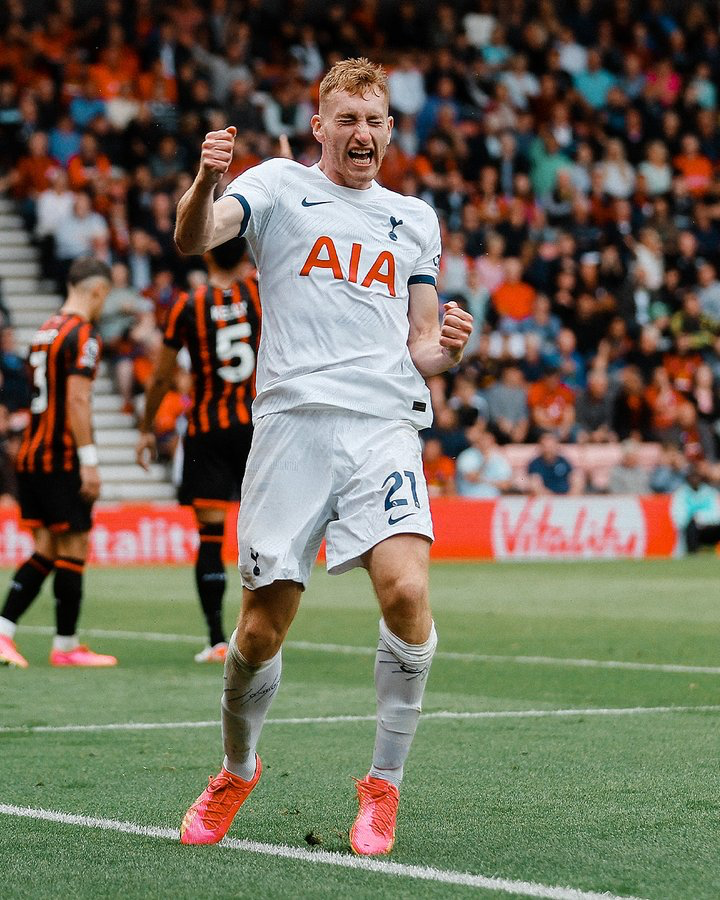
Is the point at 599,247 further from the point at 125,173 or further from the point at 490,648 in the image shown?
the point at 490,648

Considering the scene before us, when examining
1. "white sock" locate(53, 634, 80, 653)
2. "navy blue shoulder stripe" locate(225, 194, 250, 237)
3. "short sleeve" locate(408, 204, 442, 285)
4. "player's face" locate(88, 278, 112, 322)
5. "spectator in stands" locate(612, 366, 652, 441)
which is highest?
"navy blue shoulder stripe" locate(225, 194, 250, 237)

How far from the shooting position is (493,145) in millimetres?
24266

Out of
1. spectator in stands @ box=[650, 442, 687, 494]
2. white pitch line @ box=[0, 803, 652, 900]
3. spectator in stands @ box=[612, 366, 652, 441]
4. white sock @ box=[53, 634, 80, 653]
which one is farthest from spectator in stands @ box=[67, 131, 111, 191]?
white pitch line @ box=[0, 803, 652, 900]

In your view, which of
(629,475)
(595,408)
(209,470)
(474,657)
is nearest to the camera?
(209,470)

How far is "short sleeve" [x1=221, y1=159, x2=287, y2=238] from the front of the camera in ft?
15.4

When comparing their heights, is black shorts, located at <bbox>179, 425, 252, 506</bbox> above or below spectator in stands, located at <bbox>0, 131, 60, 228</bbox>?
below

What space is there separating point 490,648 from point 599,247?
14311 mm

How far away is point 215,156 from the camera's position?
4328mm

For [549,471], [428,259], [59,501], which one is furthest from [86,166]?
[428,259]

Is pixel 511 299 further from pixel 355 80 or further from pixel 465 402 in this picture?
pixel 355 80

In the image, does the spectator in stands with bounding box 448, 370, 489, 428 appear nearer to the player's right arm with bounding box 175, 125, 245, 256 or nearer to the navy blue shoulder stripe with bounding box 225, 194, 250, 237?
A: the navy blue shoulder stripe with bounding box 225, 194, 250, 237

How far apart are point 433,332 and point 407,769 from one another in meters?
1.71

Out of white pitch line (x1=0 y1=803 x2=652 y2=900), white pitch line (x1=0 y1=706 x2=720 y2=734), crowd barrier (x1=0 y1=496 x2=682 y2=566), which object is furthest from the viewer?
crowd barrier (x1=0 y1=496 x2=682 y2=566)

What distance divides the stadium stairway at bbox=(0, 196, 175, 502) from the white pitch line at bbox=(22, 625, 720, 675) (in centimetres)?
913
